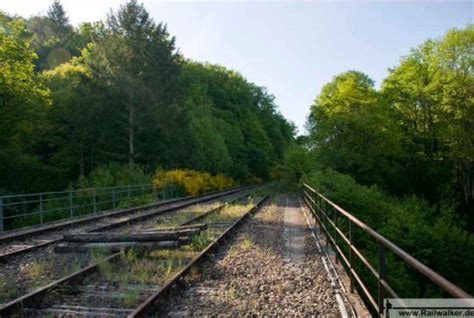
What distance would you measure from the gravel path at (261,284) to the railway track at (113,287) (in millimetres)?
433

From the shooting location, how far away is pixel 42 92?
28.7 m

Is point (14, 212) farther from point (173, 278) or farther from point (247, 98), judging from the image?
point (247, 98)

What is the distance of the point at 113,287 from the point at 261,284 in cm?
247

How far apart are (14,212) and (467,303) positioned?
26.8 metres

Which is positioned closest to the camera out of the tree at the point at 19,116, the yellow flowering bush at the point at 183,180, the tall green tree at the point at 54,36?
the tree at the point at 19,116

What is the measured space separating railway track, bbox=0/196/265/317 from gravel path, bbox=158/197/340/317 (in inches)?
17.1

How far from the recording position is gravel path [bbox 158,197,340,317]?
19.9 ft

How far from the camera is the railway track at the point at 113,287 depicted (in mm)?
5805

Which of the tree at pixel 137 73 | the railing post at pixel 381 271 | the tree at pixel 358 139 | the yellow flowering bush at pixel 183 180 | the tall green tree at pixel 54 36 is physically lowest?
the railing post at pixel 381 271

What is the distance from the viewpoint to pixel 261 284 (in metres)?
7.46

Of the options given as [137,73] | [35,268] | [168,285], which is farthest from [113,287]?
[137,73]

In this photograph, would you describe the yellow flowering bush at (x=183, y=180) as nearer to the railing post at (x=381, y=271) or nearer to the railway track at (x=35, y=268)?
the railway track at (x=35, y=268)

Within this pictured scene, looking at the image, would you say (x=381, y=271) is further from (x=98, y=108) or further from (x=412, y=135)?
(x=412, y=135)

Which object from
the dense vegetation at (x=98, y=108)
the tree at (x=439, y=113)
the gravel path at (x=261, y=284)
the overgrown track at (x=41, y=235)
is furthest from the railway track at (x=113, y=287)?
the tree at (x=439, y=113)
